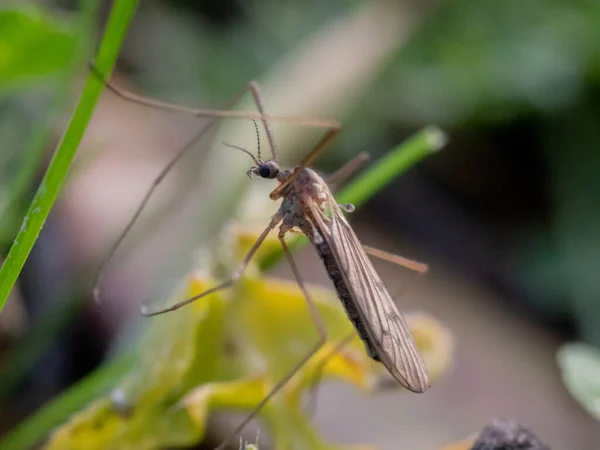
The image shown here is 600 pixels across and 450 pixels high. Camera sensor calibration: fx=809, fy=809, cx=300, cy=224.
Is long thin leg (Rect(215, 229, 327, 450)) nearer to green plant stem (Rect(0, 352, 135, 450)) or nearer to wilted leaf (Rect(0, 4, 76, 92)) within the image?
green plant stem (Rect(0, 352, 135, 450))

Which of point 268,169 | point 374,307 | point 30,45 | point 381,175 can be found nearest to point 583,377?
point 374,307

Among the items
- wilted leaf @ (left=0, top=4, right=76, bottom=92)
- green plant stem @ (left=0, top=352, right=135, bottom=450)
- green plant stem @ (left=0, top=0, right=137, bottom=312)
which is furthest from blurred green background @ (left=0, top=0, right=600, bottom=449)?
green plant stem @ (left=0, top=0, right=137, bottom=312)

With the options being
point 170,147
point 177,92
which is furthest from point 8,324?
point 177,92

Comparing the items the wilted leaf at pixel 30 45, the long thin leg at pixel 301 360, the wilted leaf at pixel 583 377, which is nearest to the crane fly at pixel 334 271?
the long thin leg at pixel 301 360

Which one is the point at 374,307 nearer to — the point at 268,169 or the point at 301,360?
the point at 301,360

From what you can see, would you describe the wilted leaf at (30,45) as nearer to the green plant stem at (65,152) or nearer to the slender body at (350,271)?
the slender body at (350,271)

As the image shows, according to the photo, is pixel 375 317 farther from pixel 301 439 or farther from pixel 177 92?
pixel 177 92
